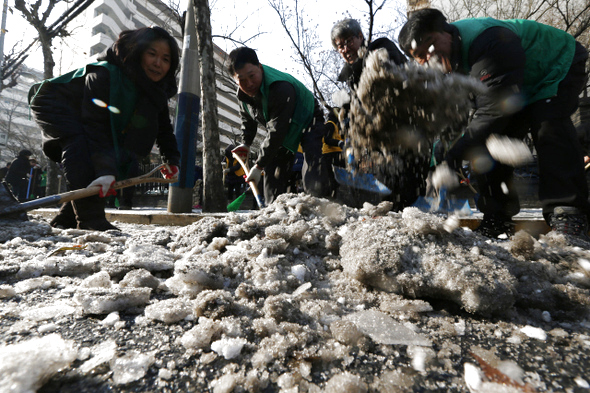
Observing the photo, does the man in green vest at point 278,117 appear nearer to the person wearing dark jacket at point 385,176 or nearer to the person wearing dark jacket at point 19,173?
the person wearing dark jacket at point 385,176

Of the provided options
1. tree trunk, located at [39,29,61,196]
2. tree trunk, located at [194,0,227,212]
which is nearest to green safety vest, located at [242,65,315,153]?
tree trunk, located at [194,0,227,212]

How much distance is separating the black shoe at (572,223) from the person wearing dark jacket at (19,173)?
12917mm

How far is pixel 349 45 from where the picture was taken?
3.31 m

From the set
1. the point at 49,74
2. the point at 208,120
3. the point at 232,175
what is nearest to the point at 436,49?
the point at 208,120

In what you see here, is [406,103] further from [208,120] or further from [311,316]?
[208,120]

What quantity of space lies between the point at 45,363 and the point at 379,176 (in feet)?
9.29

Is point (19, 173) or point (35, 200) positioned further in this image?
point (19, 173)

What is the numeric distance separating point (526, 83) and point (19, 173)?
13.1 meters

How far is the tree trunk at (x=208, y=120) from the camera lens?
18.1ft

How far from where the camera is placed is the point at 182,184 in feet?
16.6

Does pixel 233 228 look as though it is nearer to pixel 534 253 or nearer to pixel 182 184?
pixel 534 253

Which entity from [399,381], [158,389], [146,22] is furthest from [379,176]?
[146,22]

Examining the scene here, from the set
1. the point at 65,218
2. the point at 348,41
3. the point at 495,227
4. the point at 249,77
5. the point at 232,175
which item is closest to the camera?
the point at 495,227

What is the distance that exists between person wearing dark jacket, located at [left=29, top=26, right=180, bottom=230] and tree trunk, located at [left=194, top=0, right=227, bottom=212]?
2.53 metres
